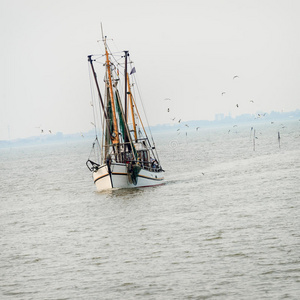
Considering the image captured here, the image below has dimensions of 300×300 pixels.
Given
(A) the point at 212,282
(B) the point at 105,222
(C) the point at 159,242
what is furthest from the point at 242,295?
(B) the point at 105,222

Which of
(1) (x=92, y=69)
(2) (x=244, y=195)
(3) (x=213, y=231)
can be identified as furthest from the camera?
(1) (x=92, y=69)

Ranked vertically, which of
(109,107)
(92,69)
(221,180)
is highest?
(92,69)

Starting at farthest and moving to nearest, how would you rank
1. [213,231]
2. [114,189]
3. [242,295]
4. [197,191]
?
[114,189]
[197,191]
[213,231]
[242,295]

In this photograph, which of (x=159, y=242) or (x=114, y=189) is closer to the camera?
(x=159, y=242)

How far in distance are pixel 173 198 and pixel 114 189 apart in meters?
8.85

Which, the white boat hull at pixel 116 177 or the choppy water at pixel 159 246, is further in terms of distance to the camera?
the white boat hull at pixel 116 177

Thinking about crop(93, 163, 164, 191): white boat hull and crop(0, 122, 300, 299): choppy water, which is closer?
crop(0, 122, 300, 299): choppy water

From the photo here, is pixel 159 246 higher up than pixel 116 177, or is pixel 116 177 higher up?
pixel 116 177

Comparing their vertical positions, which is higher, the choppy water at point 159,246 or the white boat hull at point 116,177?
the white boat hull at point 116,177

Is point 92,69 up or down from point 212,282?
up

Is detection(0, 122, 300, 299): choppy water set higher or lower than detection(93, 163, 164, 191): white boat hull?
lower

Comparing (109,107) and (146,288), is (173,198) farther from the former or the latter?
(146,288)

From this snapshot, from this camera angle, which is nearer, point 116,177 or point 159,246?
point 159,246

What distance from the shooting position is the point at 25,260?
27688 millimetres
